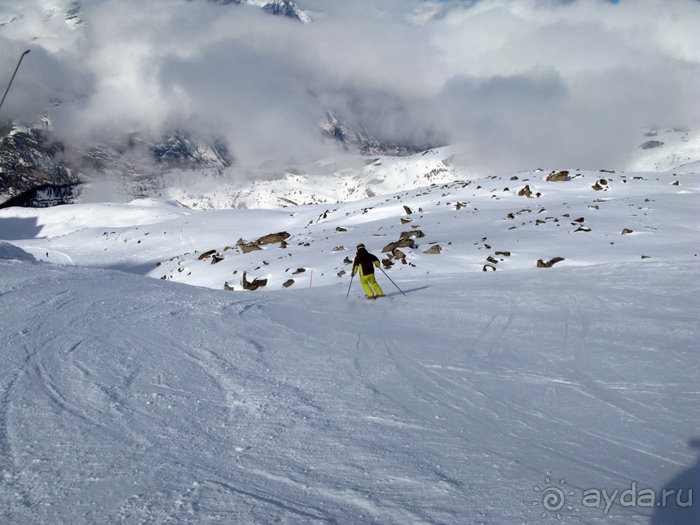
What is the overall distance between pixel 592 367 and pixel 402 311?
488 centimetres

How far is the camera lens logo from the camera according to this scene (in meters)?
3.63

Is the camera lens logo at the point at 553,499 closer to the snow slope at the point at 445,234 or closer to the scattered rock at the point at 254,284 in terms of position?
the snow slope at the point at 445,234

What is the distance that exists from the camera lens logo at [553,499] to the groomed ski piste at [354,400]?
2 centimetres

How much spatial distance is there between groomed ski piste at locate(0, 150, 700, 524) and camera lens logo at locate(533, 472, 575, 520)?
0.06 ft

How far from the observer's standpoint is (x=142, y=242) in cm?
4316

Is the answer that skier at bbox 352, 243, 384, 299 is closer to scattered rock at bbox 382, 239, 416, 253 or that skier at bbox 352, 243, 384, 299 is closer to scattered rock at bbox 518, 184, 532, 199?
scattered rock at bbox 382, 239, 416, 253

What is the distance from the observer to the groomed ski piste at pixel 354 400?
3.69 m

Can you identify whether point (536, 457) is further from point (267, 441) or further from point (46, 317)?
point (46, 317)

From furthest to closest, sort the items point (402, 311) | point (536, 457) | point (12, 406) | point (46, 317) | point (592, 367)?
point (402, 311) → point (46, 317) → point (592, 367) → point (12, 406) → point (536, 457)

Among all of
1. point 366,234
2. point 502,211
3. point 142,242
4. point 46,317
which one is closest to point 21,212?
point 142,242

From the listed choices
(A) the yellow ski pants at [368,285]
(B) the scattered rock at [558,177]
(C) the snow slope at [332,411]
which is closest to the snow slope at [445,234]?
(B) the scattered rock at [558,177]

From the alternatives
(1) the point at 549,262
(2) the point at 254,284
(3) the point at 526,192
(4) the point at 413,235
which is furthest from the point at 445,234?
(3) the point at 526,192

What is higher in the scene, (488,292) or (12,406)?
(488,292)

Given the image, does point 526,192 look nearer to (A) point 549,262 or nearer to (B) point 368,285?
(A) point 549,262
